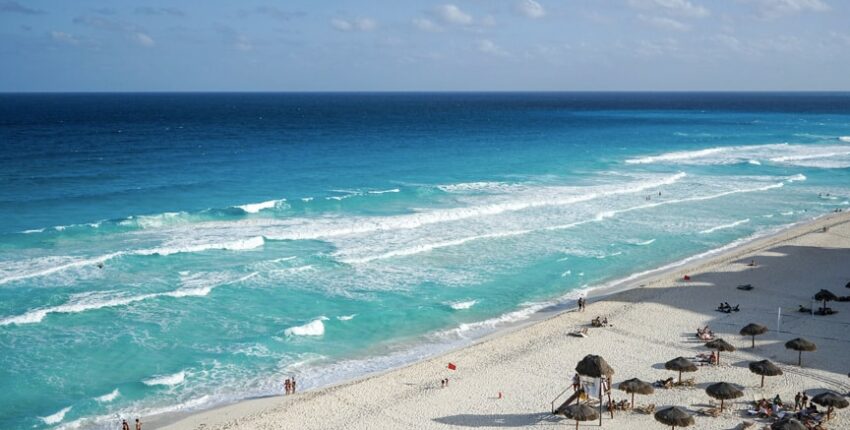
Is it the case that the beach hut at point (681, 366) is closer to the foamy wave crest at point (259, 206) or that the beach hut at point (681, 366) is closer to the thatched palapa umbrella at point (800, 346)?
the thatched palapa umbrella at point (800, 346)

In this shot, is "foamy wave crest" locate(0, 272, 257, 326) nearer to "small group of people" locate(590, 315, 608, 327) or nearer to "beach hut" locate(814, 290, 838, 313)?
"small group of people" locate(590, 315, 608, 327)

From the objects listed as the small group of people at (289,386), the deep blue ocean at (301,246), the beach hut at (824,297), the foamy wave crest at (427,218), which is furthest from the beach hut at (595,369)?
the foamy wave crest at (427,218)

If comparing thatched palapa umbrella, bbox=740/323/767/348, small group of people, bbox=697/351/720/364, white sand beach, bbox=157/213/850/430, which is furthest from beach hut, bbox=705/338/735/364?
thatched palapa umbrella, bbox=740/323/767/348

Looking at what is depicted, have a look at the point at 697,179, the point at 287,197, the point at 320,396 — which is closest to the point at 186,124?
the point at 287,197

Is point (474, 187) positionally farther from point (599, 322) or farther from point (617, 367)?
point (617, 367)

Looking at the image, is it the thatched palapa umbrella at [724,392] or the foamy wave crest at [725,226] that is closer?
the thatched palapa umbrella at [724,392]

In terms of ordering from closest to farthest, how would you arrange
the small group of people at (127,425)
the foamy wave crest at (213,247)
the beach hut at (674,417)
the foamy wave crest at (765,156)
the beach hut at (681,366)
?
the beach hut at (674,417), the small group of people at (127,425), the beach hut at (681,366), the foamy wave crest at (213,247), the foamy wave crest at (765,156)

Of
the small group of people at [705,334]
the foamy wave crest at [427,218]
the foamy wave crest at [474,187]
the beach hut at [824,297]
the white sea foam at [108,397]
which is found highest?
the foamy wave crest at [474,187]
